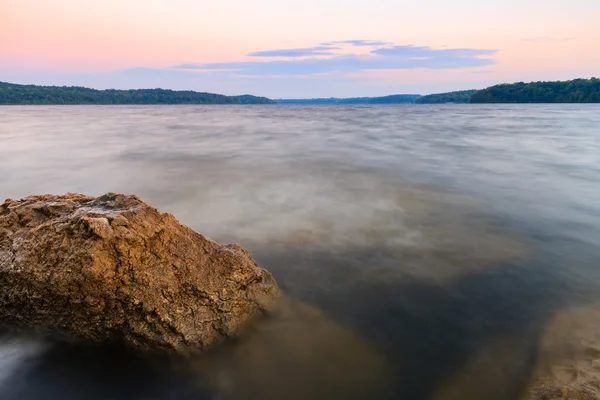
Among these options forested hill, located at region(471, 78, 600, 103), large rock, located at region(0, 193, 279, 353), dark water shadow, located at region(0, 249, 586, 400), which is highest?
forested hill, located at region(471, 78, 600, 103)

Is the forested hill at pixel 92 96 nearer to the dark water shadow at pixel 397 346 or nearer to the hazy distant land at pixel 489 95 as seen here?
the hazy distant land at pixel 489 95

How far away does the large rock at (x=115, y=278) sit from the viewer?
11.5 feet

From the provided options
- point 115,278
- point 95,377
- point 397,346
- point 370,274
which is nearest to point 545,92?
point 370,274

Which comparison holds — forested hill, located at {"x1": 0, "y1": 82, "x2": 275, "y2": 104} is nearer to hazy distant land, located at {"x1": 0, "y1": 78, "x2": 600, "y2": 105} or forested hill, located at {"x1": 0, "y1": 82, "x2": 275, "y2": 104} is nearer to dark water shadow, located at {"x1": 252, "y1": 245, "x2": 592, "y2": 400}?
hazy distant land, located at {"x1": 0, "y1": 78, "x2": 600, "y2": 105}

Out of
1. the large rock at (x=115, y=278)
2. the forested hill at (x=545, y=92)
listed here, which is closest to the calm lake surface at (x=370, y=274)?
the large rock at (x=115, y=278)

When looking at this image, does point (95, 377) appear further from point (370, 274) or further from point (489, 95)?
point (489, 95)

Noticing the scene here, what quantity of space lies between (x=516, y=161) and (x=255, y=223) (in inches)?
503

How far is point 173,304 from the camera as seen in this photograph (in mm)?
3746

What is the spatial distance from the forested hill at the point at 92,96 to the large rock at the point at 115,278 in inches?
5007

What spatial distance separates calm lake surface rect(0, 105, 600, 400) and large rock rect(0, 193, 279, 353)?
0.25m

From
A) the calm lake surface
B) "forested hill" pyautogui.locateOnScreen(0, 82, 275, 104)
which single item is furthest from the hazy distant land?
the calm lake surface

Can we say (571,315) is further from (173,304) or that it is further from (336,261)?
(173,304)

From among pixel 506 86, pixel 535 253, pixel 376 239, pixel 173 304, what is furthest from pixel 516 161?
pixel 506 86

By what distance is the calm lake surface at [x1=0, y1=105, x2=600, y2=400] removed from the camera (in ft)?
11.8
